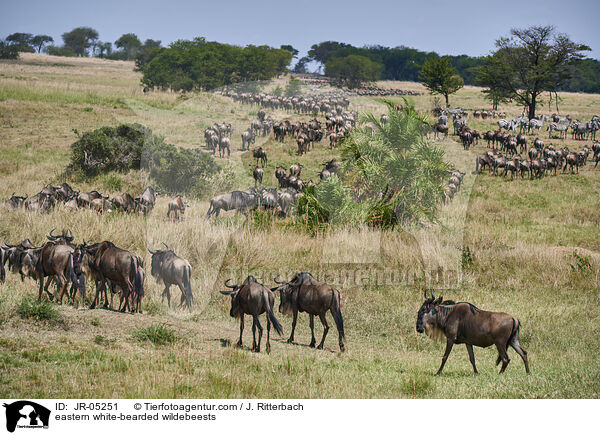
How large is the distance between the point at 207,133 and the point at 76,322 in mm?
23164

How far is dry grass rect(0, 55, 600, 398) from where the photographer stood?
645 cm

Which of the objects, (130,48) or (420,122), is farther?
(130,48)

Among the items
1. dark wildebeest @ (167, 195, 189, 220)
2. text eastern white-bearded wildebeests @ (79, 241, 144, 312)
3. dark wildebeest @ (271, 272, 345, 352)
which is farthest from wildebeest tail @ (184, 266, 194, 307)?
dark wildebeest @ (167, 195, 189, 220)

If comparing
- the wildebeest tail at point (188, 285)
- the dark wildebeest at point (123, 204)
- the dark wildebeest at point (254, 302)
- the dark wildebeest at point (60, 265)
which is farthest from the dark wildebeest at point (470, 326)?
the dark wildebeest at point (123, 204)

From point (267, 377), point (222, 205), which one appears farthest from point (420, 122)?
point (267, 377)

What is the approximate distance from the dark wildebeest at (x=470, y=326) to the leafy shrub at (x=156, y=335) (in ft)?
11.7

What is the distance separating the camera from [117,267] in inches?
333

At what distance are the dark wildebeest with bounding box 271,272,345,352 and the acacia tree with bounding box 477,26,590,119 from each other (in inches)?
1995

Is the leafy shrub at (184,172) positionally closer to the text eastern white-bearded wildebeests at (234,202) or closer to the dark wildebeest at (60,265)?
the text eastern white-bearded wildebeests at (234,202)

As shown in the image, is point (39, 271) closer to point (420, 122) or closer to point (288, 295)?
point (288, 295)

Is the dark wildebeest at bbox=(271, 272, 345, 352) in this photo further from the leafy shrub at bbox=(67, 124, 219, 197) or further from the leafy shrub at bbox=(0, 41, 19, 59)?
the leafy shrub at bbox=(0, 41, 19, 59)

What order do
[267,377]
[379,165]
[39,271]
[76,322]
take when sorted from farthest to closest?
[379,165]
[39,271]
[76,322]
[267,377]

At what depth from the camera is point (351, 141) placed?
52.5 feet
